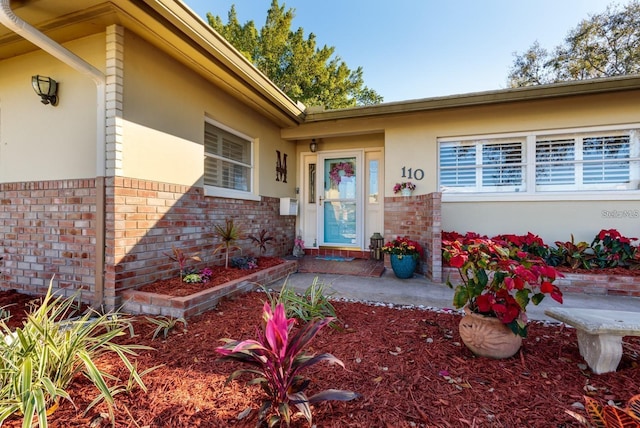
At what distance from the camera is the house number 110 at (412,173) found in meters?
5.19

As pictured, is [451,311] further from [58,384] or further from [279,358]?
[58,384]

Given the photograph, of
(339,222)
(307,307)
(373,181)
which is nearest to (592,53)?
(373,181)

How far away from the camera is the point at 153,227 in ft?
10.8

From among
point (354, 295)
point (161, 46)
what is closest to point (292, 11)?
point (161, 46)

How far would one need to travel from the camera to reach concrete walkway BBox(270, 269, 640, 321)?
10.7 ft

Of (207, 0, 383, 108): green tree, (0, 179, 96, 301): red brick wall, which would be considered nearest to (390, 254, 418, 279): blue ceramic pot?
(0, 179, 96, 301): red brick wall

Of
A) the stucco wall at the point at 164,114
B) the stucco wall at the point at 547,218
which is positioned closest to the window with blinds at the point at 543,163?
the stucco wall at the point at 547,218

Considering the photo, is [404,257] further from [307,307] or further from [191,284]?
[191,284]

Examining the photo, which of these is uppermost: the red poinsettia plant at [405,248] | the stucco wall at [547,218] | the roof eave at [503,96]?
the roof eave at [503,96]

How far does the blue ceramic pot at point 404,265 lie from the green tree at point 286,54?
33.4ft

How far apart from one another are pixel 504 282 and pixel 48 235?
14.5ft

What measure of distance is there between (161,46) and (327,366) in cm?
367

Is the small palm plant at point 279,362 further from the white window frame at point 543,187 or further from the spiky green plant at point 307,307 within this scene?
the white window frame at point 543,187

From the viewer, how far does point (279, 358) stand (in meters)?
1.42
